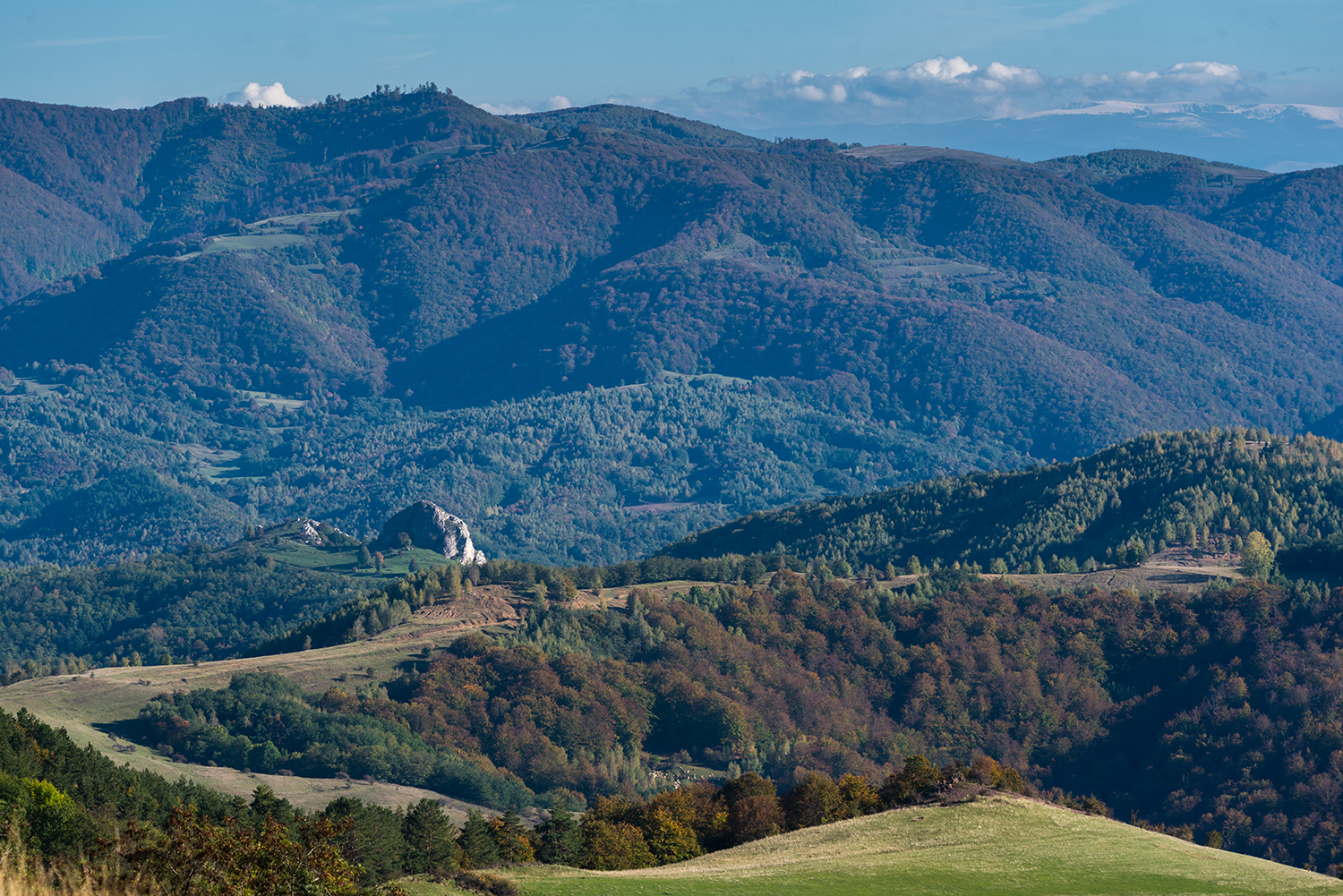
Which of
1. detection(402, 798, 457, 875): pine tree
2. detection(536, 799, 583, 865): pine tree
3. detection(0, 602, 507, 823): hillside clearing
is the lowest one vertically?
detection(0, 602, 507, 823): hillside clearing

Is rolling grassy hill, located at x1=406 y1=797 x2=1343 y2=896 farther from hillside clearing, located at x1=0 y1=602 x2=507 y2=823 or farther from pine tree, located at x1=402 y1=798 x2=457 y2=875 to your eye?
hillside clearing, located at x1=0 y1=602 x2=507 y2=823

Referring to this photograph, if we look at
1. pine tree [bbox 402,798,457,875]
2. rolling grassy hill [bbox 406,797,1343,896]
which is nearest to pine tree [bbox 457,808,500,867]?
pine tree [bbox 402,798,457,875]

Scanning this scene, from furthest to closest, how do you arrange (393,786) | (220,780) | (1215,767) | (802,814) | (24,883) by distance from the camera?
(1215,767), (393,786), (220,780), (802,814), (24,883)

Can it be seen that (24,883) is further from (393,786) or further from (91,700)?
(91,700)

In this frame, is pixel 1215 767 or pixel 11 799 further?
pixel 1215 767

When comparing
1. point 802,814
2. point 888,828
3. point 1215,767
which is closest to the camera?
point 888,828

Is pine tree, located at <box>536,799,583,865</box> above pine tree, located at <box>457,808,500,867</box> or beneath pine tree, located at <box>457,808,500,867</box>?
beneath

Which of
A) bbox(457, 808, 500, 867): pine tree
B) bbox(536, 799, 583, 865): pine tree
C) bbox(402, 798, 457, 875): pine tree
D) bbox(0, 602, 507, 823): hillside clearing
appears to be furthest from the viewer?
bbox(0, 602, 507, 823): hillside clearing

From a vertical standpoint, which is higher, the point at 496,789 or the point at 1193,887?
the point at 1193,887

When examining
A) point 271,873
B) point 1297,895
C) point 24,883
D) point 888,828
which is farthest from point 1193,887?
point 24,883
